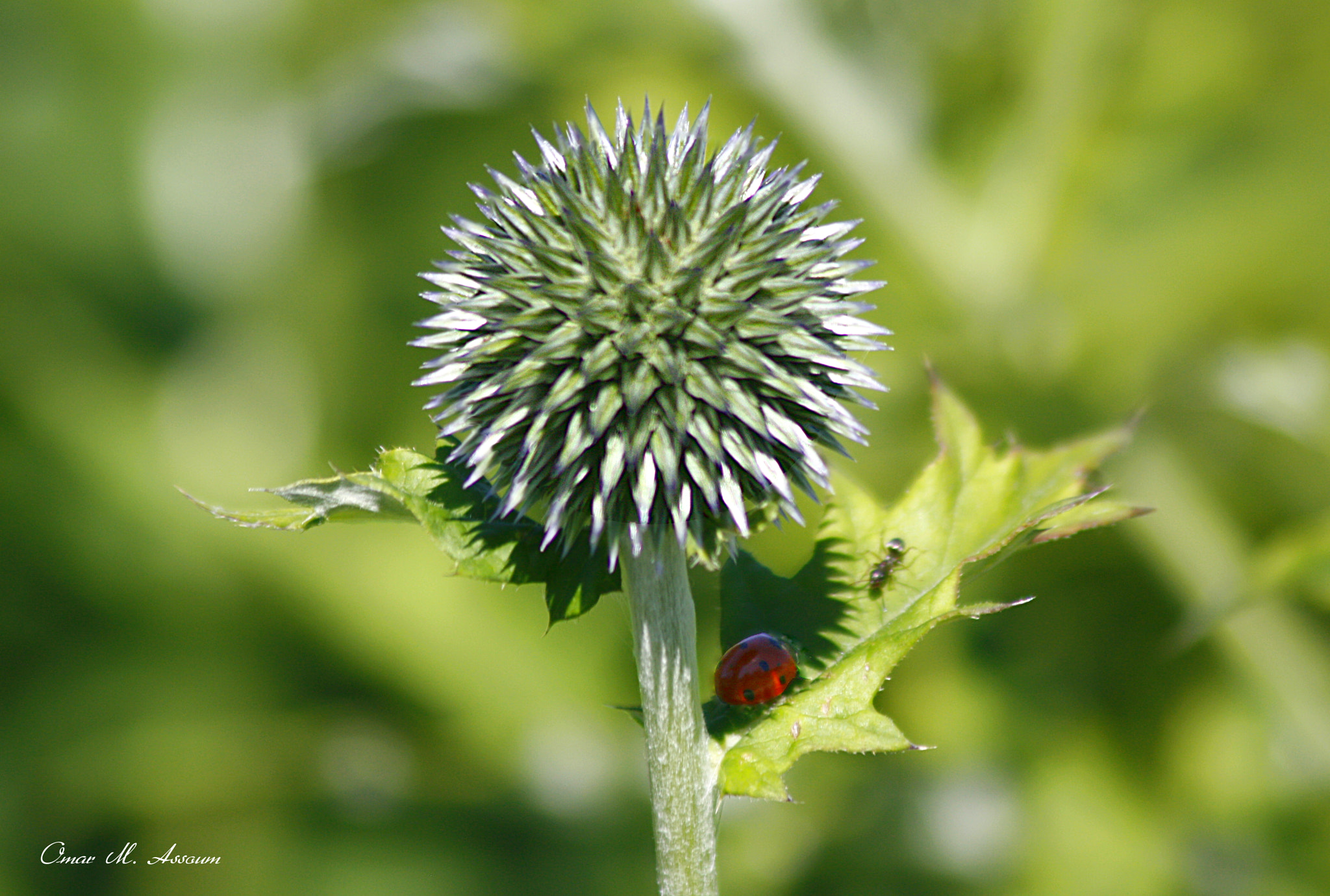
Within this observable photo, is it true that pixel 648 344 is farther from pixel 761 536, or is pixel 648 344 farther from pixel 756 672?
pixel 761 536

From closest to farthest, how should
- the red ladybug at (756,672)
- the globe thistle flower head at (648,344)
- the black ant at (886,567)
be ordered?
the globe thistle flower head at (648,344) < the red ladybug at (756,672) < the black ant at (886,567)

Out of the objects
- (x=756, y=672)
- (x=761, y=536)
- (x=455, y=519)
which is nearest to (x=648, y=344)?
(x=455, y=519)

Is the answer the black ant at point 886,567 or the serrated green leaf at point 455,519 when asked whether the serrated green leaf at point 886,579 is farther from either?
the serrated green leaf at point 455,519

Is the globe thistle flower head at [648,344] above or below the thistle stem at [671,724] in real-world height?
above

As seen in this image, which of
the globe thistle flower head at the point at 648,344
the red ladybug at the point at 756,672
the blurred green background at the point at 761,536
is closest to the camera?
the globe thistle flower head at the point at 648,344

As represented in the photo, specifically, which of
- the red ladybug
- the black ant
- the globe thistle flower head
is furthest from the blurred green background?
the globe thistle flower head

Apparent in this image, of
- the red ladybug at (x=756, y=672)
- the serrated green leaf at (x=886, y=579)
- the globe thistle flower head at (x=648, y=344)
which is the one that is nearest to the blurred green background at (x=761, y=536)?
the serrated green leaf at (x=886, y=579)

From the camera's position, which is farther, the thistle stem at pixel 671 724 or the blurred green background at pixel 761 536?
the blurred green background at pixel 761 536
